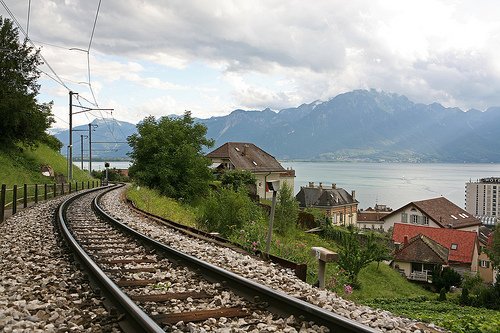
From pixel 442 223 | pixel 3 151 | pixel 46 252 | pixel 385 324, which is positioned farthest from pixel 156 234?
pixel 442 223

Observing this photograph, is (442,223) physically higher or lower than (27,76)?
lower

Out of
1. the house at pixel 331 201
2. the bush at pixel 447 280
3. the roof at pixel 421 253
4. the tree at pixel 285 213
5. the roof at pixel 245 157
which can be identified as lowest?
the bush at pixel 447 280

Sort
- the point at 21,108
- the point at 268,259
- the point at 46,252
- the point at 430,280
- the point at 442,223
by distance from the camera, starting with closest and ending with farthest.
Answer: the point at 268,259 → the point at 46,252 → the point at 21,108 → the point at 430,280 → the point at 442,223

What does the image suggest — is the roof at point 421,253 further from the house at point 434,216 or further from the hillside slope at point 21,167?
the hillside slope at point 21,167

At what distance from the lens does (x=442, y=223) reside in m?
74.5

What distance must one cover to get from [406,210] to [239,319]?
7703 cm

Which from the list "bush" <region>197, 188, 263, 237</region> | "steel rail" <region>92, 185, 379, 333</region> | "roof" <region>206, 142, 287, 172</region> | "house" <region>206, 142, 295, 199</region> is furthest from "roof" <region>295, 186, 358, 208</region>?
"steel rail" <region>92, 185, 379, 333</region>

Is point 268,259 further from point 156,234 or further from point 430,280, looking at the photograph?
point 430,280

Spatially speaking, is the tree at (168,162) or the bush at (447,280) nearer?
the tree at (168,162)

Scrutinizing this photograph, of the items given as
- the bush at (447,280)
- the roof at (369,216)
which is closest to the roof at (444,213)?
the roof at (369,216)

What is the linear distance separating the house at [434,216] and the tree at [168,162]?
48.0 meters

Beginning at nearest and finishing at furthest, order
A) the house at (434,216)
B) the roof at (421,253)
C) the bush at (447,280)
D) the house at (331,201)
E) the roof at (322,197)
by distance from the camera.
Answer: the bush at (447,280) < the roof at (421,253) < the house at (434,216) < the house at (331,201) < the roof at (322,197)

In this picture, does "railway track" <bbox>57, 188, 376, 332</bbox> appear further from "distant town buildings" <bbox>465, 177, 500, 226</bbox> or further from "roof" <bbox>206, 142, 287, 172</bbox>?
"distant town buildings" <bbox>465, 177, 500, 226</bbox>

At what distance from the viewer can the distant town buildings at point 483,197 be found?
6442 inches
